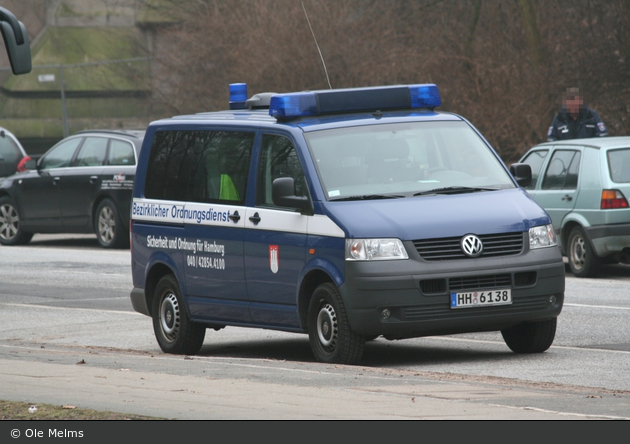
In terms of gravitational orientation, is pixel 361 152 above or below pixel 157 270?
above

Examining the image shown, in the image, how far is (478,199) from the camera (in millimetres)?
9758

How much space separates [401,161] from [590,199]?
21.1ft

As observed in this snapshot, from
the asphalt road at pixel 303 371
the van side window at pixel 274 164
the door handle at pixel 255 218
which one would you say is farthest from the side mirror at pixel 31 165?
the door handle at pixel 255 218

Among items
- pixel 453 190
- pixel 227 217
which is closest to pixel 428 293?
pixel 453 190

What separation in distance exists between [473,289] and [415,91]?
221 centimetres

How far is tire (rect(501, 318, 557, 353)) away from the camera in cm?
1005

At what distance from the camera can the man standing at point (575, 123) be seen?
63.6 feet

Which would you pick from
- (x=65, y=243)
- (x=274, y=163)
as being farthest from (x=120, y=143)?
(x=274, y=163)

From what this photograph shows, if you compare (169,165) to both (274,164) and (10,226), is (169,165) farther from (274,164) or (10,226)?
(10,226)

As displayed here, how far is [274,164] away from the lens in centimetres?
1023

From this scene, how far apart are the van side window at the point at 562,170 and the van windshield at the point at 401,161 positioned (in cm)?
614

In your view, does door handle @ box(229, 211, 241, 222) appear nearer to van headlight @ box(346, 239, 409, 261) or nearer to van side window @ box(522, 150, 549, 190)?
van headlight @ box(346, 239, 409, 261)

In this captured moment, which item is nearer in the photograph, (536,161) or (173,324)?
(173,324)
